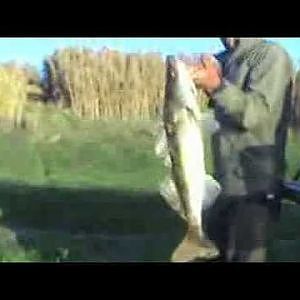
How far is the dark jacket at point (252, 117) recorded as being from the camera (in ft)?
19.9

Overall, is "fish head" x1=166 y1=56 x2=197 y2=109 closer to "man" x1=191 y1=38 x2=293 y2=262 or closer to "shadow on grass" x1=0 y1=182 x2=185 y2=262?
"man" x1=191 y1=38 x2=293 y2=262

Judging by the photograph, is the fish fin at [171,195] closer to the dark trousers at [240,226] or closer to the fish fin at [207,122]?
the dark trousers at [240,226]

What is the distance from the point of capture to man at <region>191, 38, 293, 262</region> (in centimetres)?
605

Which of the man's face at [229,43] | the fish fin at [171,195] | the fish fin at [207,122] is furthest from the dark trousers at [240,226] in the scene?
the man's face at [229,43]

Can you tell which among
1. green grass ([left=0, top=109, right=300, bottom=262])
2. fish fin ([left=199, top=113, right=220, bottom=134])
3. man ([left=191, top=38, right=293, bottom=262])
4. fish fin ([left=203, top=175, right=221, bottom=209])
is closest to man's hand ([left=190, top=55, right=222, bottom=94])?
man ([left=191, top=38, right=293, bottom=262])

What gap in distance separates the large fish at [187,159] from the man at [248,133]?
0.05 metres

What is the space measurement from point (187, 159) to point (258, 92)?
46 centimetres

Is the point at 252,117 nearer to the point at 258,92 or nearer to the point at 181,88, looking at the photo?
the point at 258,92

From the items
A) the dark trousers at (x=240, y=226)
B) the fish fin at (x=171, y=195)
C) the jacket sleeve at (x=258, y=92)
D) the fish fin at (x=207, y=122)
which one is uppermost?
the jacket sleeve at (x=258, y=92)

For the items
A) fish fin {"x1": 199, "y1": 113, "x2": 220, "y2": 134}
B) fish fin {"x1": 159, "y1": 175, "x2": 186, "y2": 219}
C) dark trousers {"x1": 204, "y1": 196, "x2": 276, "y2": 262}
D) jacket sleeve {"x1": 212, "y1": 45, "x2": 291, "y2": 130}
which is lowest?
dark trousers {"x1": 204, "y1": 196, "x2": 276, "y2": 262}
